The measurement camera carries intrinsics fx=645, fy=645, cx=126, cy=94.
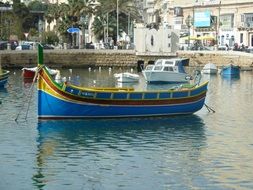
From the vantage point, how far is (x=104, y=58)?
309ft

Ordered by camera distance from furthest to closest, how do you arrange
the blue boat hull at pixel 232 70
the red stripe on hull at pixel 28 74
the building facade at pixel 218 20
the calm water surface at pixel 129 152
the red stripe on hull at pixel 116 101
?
the building facade at pixel 218 20, the blue boat hull at pixel 232 70, the red stripe on hull at pixel 28 74, the red stripe on hull at pixel 116 101, the calm water surface at pixel 129 152

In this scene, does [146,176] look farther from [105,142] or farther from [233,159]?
[105,142]

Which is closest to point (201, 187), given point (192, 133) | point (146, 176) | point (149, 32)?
point (146, 176)

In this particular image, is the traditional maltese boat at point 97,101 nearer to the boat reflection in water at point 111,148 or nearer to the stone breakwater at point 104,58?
the boat reflection in water at point 111,148

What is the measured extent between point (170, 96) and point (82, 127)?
631 centimetres

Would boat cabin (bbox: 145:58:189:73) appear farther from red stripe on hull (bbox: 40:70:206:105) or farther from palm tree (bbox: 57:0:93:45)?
palm tree (bbox: 57:0:93:45)

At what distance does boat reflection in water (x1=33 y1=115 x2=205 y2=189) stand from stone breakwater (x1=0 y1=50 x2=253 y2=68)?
4989 centimetres

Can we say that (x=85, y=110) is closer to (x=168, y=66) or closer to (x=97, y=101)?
(x=97, y=101)

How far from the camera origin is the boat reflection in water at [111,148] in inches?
994

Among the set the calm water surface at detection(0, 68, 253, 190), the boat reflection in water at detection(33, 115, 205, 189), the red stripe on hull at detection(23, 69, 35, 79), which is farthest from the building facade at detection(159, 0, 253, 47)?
the boat reflection in water at detection(33, 115, 205, 189)

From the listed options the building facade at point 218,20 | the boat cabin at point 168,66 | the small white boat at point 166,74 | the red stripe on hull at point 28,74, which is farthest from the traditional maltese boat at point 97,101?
the building facade at point 218,20

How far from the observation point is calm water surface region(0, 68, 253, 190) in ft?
81.5

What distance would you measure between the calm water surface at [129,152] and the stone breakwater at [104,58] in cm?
4299

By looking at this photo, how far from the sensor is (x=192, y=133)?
3578 centimetres
